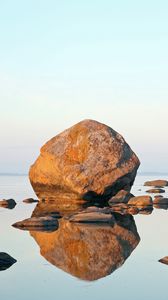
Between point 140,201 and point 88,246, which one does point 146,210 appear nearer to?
point 140,201

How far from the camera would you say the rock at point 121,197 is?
35094 millimetres

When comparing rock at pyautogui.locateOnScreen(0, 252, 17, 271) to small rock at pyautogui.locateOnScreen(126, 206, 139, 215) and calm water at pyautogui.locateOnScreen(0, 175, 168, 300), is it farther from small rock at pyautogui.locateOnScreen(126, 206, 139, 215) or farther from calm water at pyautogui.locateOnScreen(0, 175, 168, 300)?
small rock at pyautogui.locateOnScreen(126, 206, 139, 215)

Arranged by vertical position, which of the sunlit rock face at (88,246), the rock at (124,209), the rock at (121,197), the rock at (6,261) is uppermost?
the rock at (6,261)

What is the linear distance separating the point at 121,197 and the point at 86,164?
3350 millimetres

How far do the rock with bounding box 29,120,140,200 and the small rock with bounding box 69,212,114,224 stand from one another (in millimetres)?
10303

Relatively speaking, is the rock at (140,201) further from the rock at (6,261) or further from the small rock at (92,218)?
the rock at (6,261)

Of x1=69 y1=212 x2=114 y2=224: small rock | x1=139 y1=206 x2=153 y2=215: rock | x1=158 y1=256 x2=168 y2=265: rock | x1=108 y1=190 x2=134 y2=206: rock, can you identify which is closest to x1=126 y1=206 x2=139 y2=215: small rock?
x1=139 y1=206 x2=153 y2=215: rock

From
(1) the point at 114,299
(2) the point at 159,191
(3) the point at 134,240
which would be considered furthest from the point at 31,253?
(2) the point at 159,191

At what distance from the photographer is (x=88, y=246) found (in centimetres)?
1759

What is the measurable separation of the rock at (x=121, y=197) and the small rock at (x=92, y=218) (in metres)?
10.4

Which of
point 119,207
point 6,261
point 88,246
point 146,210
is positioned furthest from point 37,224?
point 146,210

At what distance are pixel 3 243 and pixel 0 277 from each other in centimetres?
529

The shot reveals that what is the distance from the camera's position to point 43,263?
578 inches

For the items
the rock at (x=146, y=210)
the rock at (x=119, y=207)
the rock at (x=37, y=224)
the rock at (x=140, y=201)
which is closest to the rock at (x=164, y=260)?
the rock at (x=37, y=224)
